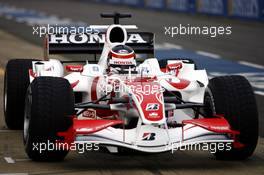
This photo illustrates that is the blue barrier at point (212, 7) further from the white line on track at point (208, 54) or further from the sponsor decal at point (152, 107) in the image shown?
the sponsor decal at point (152, 107)

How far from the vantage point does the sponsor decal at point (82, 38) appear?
56.3ft

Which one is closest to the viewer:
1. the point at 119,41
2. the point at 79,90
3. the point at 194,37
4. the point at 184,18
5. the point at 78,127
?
the point at 78,127

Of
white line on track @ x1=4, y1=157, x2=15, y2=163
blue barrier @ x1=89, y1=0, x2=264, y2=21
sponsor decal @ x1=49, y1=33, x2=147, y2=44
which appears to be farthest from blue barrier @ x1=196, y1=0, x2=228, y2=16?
white line on track @ x1=4, y1=157, x2=15, y2=163

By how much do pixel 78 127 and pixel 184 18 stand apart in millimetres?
34561

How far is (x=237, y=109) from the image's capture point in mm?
12898

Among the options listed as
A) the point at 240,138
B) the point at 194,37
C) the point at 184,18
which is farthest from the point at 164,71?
the point at 184,18

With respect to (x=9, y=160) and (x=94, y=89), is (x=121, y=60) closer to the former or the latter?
(x=94, y=89)

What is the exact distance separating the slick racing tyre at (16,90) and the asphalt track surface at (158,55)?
229 millimetres

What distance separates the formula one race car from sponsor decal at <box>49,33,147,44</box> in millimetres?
2262

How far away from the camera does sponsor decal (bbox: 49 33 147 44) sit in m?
17.2

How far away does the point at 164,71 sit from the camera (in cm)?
1561

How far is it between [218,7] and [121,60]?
1245 inches

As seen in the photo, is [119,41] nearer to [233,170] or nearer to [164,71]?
[164,71]

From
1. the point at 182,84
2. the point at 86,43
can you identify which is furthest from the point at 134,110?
the point at 86,43
